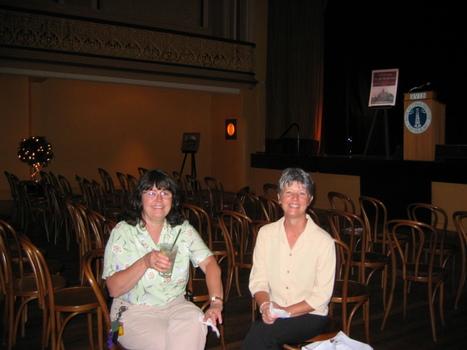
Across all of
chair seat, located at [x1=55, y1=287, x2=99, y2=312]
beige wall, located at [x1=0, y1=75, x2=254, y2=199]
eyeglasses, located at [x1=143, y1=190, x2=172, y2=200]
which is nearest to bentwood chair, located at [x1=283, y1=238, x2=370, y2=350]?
eyeglasses, located at [x1=143, y1=190, x2=172, y2=200]

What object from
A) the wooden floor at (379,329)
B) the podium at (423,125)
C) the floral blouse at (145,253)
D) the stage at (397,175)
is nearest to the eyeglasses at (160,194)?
the floral blouse at (145,253)

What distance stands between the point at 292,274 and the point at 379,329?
145 cm

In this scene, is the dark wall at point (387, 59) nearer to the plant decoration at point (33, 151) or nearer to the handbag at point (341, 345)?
the plant decoration at point (33, 151)

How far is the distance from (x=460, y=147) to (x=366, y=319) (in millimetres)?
4310

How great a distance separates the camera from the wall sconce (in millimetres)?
12492

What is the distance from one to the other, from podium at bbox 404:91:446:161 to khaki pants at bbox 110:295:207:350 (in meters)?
5.52

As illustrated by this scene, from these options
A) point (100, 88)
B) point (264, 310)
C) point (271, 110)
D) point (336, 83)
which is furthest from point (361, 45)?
point (264, 310)

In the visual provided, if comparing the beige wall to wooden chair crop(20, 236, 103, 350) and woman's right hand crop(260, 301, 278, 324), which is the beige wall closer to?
wooden chair crop(20, 236, 103, 350)

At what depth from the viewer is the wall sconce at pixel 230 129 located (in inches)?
492

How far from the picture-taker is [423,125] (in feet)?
22.3

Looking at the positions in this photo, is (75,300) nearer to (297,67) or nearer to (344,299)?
(344,299)

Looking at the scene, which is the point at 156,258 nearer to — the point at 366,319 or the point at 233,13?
the point at 366,319

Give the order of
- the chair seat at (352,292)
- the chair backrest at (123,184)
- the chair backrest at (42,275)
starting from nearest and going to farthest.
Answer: the chair backrest at (42,275) < the chair seat at (352,292) < the chair backrest at (123,184)

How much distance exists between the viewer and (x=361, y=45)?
11.0 m
